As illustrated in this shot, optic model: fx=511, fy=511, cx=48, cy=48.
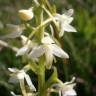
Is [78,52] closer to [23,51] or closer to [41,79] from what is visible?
[41,79]

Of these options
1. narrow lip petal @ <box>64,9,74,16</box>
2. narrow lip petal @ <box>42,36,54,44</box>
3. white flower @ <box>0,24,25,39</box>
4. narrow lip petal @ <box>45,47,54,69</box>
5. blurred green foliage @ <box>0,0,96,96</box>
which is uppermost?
narrow lip petal @ <box>64,9,74,16</box>

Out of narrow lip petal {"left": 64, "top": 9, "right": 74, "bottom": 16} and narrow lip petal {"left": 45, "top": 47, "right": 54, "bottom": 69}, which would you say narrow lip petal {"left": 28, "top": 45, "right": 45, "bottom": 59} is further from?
narrow lip petal {"left": 64, "top": 9, "right": 74, "bottom": 16}

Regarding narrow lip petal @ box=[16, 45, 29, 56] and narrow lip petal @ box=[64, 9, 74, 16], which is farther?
narrow lip petal @ box=[64, 9, 74, 16]

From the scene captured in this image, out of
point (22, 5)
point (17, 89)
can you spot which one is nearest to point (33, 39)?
point (17, 89)

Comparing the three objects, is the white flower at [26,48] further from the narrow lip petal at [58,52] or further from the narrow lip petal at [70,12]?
the narrow lip petal at [70,12]

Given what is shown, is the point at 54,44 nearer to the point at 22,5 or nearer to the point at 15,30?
the point at 15,30

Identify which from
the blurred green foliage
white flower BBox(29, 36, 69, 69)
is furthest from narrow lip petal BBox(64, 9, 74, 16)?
the blurred green foliage

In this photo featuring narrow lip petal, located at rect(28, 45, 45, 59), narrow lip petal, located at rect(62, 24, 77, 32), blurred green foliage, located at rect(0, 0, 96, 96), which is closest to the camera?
narrow lip petal, located at rect(28, 45, 45, 59)
